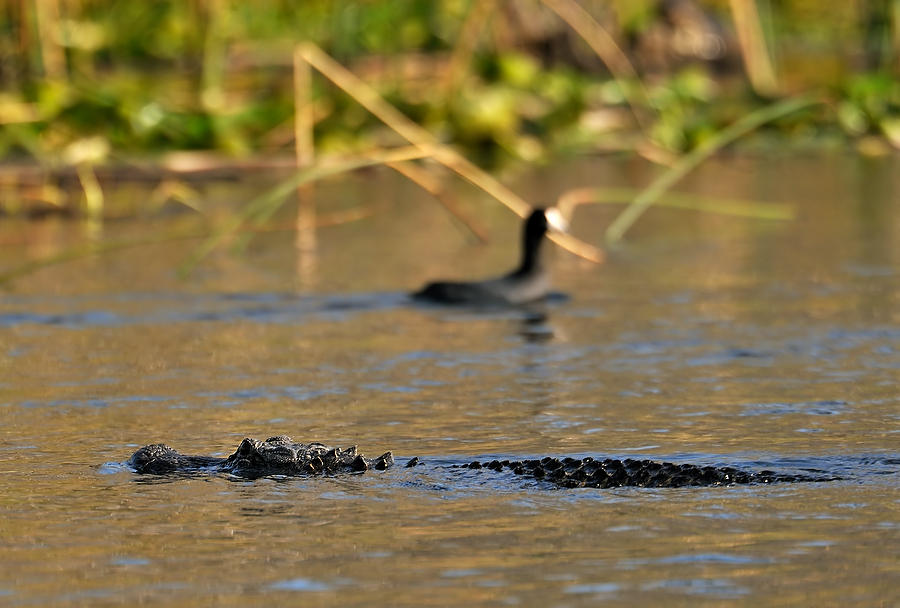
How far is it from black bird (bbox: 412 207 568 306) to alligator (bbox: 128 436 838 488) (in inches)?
174

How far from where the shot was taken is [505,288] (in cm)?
1167

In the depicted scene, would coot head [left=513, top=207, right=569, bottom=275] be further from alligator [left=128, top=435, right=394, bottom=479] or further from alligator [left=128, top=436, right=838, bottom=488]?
alligator [left=128, top=435, right=394, bottom=479]

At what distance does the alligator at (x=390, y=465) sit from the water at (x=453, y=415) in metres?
0.09

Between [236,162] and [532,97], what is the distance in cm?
738

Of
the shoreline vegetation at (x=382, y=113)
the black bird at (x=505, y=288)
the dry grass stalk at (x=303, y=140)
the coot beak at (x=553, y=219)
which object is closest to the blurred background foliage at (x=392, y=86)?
the shoreline vegetation at (x=382, y=113)

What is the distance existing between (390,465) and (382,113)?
17.7 feet

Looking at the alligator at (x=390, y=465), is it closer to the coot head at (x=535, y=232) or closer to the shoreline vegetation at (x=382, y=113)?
the shoreline vegetation at (x=382, y=113)

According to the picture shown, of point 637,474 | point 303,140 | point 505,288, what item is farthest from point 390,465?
point 303,140

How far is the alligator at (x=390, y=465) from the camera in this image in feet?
21.1

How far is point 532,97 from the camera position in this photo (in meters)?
22.1

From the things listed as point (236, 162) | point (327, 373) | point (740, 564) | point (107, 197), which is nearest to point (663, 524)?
point (740, 564)

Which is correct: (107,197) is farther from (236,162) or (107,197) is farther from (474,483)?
(474,483)

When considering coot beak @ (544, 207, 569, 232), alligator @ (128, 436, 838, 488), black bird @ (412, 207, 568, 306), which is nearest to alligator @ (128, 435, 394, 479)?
alligator @ (128, 436, 838, 488)

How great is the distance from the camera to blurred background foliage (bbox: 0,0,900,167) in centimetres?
1781
